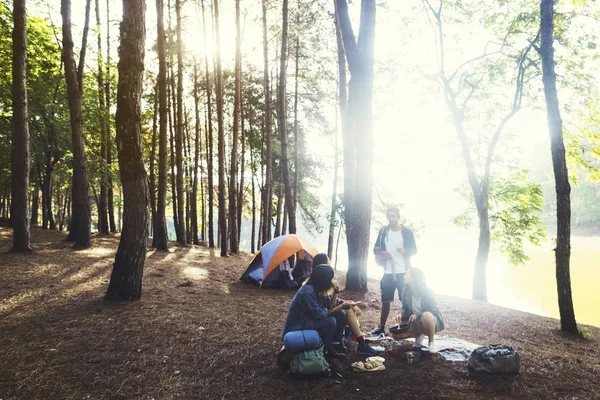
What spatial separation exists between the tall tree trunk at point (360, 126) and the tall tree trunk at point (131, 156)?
185 inches

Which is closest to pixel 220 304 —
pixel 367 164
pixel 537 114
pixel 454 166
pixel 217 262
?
pixel 367 164

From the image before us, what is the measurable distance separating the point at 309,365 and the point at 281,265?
18.1ft

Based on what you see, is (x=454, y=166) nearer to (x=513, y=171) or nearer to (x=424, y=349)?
(x=513, y=171)

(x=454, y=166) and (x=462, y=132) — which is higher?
(x=462, y=132)

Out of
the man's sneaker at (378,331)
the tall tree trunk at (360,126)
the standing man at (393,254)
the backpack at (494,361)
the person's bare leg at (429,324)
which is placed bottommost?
the man's sneaker at (378,331)

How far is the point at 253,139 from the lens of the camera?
21.0 meters

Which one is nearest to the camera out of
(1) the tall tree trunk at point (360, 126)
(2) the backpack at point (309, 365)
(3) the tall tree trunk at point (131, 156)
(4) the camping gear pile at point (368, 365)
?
(2) the backpack at point (309, 365)

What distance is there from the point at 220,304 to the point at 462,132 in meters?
10.7

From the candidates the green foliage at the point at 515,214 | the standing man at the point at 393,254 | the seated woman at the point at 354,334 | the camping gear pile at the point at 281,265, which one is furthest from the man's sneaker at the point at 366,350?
the green foliage at the point at 515,214

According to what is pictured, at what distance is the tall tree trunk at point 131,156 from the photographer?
19.7 ft

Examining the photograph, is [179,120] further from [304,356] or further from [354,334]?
Answer: [304,356]

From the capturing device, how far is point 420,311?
472 cm

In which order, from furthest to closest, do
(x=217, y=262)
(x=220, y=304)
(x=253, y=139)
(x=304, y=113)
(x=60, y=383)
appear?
(x=253, y=139), (x=304, y=113), (x=217, y=262), (x=220, y=304), (x=60, y=383)

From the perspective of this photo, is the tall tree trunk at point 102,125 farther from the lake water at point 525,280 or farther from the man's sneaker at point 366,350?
the man's sneaker at point 366,350
